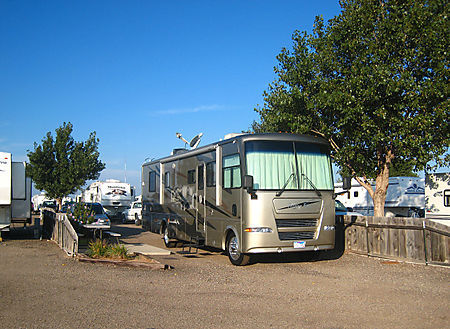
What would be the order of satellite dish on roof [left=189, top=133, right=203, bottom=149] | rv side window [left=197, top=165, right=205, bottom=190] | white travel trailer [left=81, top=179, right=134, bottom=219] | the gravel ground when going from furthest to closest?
white travel trailer [left=81, top=179, right=134, bottom=219] → satellite dish on roof [left=189, top=133, right=203, bottom=149] → rv side window [left=197, top=165, right=205, bottom=190] → the gravel ground

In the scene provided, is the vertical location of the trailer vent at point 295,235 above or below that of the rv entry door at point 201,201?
below

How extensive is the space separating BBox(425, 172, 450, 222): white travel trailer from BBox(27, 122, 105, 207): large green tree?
28.8m

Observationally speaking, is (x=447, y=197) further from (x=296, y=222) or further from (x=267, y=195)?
(x=267, y=195)

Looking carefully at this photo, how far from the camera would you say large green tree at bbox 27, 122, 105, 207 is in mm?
39750

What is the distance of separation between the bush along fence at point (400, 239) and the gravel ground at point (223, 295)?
351 millimetres

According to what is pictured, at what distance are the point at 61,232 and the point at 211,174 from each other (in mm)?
5663

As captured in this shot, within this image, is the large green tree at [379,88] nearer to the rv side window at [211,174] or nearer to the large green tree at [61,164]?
the rv side window at [211,174]

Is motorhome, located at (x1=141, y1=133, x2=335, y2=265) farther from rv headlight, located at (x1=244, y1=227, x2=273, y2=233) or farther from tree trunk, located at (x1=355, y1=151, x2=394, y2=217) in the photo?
tree trunk, located at (x1=355, y1=151, x2=394, y2=217)

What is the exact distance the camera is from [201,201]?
14.0 meters

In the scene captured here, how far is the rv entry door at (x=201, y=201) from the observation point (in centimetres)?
1388

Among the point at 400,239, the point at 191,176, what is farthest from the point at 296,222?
the point at 191,176

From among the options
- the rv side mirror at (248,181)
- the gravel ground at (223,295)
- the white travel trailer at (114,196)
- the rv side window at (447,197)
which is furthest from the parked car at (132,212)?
the rv side mirror at (248,181)

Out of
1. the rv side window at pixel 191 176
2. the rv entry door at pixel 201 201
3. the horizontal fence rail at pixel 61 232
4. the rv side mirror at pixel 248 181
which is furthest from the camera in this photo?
the rv side window at pixel 191 176

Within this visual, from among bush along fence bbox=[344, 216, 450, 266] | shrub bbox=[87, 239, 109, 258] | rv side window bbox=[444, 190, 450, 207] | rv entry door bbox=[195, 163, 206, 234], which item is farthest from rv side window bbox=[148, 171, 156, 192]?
rv side window bbox=[444, 190, 450, 207]
